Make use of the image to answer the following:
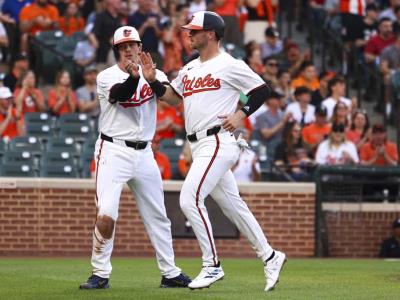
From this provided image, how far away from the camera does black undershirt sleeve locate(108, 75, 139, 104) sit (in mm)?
10117

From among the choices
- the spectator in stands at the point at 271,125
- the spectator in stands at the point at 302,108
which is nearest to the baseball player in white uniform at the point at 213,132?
the spectator in stands at the point at 271,125

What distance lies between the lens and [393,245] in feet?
56.0

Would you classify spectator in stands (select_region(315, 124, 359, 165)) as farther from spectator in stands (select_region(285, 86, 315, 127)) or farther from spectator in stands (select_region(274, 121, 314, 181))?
spectator in stands (select_region(285, 86, 315, 127))

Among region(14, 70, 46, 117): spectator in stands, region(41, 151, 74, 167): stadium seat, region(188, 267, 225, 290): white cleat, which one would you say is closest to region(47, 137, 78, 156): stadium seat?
region(41, 151, 74, 167): stadium seat

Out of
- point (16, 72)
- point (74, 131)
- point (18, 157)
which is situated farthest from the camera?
point (16, 72)

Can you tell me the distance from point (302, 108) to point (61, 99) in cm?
373

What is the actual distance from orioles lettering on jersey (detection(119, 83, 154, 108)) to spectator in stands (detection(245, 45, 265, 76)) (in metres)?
9.63

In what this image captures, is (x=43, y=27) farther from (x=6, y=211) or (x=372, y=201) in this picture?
(x=372, y=201)

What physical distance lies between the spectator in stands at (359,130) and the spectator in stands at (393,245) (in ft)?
5.89

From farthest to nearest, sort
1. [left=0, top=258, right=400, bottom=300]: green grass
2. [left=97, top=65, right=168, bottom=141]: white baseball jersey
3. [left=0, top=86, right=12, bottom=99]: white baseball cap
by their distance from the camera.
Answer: [left=0, top=86, right=12, bottom=99]: white baseball cap, [left=97, top=65, right=168, bottom=141]: white baseball jersey, [left=0, top=258, right=400, bottom=300]: green grass

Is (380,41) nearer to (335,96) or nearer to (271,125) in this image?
(335,96)

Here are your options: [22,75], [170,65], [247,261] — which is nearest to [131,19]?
[170,65]

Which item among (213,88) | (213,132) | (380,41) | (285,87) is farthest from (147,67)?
(380,41)

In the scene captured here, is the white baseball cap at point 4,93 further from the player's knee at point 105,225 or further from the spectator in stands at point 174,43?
the player's knee at point 105,225
